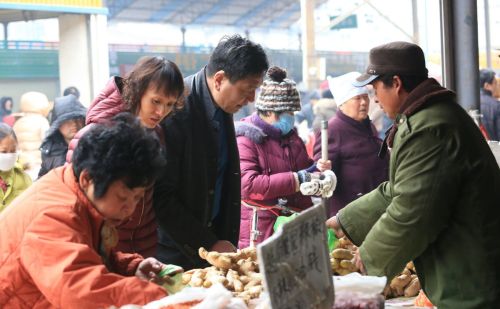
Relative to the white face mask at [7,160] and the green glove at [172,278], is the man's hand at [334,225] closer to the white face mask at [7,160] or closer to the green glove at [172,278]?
the green glove at [172,278]

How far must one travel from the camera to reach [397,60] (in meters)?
2.46

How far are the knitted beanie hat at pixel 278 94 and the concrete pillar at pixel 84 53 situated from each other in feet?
5.07

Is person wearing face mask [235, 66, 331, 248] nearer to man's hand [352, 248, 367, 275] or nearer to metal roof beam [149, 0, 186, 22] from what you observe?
man's hand [352, 248, 367, 275]

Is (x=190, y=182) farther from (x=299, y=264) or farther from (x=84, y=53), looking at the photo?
(x=84, y=53)

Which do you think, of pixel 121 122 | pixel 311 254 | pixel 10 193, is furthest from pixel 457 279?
pixel 10 193

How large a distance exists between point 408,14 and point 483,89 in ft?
2.99

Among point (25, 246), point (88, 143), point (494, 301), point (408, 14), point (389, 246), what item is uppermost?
point (408, 14)

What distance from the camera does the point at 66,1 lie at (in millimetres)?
4879

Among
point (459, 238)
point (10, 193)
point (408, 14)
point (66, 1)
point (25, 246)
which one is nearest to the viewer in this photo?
point (25, 246)

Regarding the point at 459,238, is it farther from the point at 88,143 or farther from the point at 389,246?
the point at 88,143

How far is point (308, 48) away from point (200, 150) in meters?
3.89

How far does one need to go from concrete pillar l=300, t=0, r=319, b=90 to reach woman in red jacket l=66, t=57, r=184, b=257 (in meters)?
3.92

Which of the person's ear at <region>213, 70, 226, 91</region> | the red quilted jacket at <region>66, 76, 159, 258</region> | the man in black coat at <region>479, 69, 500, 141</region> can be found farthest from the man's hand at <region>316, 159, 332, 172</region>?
the man in black coat at <region>479, 69, 500, 141</region>

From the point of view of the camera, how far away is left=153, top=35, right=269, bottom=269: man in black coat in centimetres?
276
